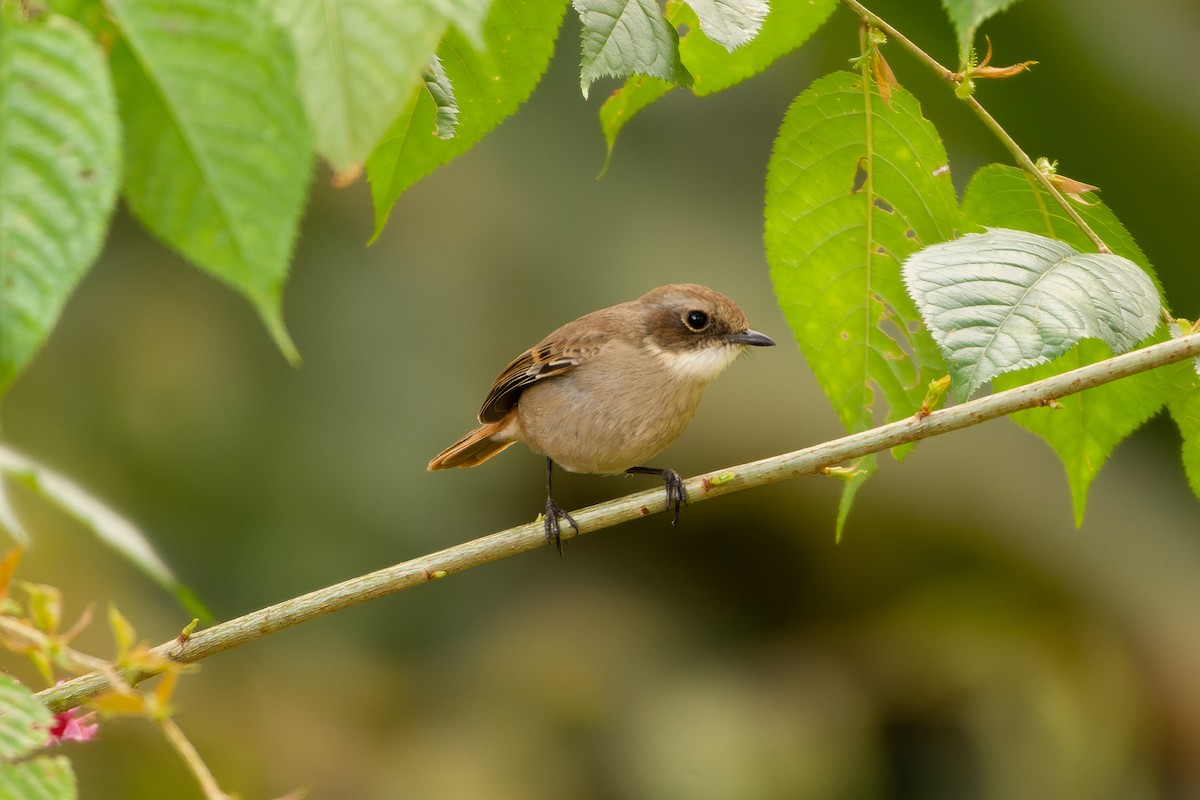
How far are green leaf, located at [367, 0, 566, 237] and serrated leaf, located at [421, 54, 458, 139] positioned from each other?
0.10ft

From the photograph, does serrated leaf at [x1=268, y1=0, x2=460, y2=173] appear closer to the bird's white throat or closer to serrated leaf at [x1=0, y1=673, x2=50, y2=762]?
serrated leaf at [x1=0, y1=673, x2=50, y2=762]

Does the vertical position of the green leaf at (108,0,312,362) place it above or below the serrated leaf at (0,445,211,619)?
above

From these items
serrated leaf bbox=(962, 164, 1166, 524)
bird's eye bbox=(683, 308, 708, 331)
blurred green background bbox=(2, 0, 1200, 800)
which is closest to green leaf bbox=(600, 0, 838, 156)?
serrated leaf bbox=(962, 164, 1166, 524)

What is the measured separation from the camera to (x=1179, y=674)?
28.3ft

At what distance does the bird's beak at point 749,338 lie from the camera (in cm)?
455

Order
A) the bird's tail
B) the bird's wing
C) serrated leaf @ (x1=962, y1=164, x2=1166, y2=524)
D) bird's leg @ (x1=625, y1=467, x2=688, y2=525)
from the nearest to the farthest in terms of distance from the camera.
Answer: serrated leaf @ (x1=962, y1=164, x2=1166, y2=524) → bird's leg @ (x1=625, y1=467, x2=688, y2=525) → the bird's wing → the bird's tail

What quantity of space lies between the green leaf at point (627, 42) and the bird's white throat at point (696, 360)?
2.52 metres

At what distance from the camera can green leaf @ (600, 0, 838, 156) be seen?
246 cm

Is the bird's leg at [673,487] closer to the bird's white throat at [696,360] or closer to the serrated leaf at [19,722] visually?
the bird's white throat at [696,360]

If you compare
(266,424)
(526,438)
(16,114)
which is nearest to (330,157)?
(16,114)

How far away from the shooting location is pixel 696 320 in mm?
4695

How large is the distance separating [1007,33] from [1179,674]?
482 centimetres

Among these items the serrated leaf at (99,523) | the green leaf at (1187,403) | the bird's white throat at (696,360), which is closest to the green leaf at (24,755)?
the serrated leaf at (99,523)

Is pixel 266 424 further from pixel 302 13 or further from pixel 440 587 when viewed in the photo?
pixel 302 13
